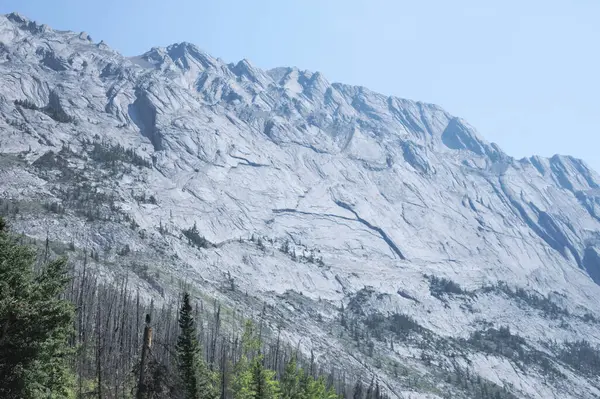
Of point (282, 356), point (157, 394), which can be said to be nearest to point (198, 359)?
point (157, 394)

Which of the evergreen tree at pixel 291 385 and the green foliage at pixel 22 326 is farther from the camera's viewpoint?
the evergreen tree at pixel 291 385

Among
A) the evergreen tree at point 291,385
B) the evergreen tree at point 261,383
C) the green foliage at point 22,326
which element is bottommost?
the evergreen tree at point 291,385

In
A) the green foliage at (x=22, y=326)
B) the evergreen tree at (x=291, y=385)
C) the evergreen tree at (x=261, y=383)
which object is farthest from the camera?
the evergreen tree at (x=291, y=385)

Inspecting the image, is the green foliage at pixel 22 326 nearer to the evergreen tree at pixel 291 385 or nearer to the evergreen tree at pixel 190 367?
the evergreen tree at pixel 190 367

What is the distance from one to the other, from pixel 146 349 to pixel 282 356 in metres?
156

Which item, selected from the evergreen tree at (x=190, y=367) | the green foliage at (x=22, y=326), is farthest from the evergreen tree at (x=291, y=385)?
the green foliage at (x=22, y=326)

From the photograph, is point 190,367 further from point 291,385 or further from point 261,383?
point 291,385

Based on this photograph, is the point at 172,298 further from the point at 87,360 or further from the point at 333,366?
the point at 87,360

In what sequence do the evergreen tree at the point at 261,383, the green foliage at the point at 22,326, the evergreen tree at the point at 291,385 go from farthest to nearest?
the evergreen tree at the point at 291,385, the evergreen tree at the point at 261,383, the green foliage at the point at 22,326

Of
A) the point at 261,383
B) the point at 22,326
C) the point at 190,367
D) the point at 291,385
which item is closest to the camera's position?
the point at 22,326

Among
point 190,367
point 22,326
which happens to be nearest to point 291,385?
point 190,367

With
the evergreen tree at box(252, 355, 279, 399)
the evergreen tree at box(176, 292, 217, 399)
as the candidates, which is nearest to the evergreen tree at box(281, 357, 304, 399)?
the evergreen tree at box(252, 355, 279, 399)

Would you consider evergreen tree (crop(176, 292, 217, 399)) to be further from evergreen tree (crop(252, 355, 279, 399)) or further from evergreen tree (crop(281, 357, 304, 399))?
evergreen tree (crop(281, 357, 304, 399))

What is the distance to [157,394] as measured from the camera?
40.5m
